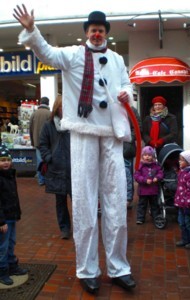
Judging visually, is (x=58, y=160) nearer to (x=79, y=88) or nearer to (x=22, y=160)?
(x=79, y=88)

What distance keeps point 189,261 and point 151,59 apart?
7.03 meters

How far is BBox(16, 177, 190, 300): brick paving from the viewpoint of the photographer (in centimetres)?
355

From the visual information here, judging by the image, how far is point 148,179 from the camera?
5.62 meters

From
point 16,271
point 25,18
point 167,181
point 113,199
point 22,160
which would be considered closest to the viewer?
point 25,18

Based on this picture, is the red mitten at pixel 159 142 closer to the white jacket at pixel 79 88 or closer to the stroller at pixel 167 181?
the stroller at pixel 167 181

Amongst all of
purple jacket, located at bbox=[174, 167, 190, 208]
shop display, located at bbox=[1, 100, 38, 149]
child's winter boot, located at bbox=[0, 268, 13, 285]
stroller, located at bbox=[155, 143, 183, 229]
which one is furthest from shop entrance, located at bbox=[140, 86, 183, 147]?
child's winter boot, located at bbox=[0, 268, 13, 285]

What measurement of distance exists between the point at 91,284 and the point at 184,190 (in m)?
1.81

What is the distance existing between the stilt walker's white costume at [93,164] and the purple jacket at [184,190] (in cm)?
139

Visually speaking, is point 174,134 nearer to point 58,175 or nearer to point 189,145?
point 58,175

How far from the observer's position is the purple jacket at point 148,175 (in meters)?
5.66

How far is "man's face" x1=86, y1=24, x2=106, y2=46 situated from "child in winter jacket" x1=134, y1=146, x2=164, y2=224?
8.16 feet

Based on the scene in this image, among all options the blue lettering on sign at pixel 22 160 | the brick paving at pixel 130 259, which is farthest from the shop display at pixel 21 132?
the brick paving at pixel 130 259

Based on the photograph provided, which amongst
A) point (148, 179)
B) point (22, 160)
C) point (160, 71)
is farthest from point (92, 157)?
point (22, 160)

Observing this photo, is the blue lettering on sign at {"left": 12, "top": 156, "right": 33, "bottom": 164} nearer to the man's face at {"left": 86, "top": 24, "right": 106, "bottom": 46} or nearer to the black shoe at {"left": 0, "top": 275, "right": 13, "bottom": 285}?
the black shoe at {"left": 0, "top": 275, "right": 13, "bottom": 285}
